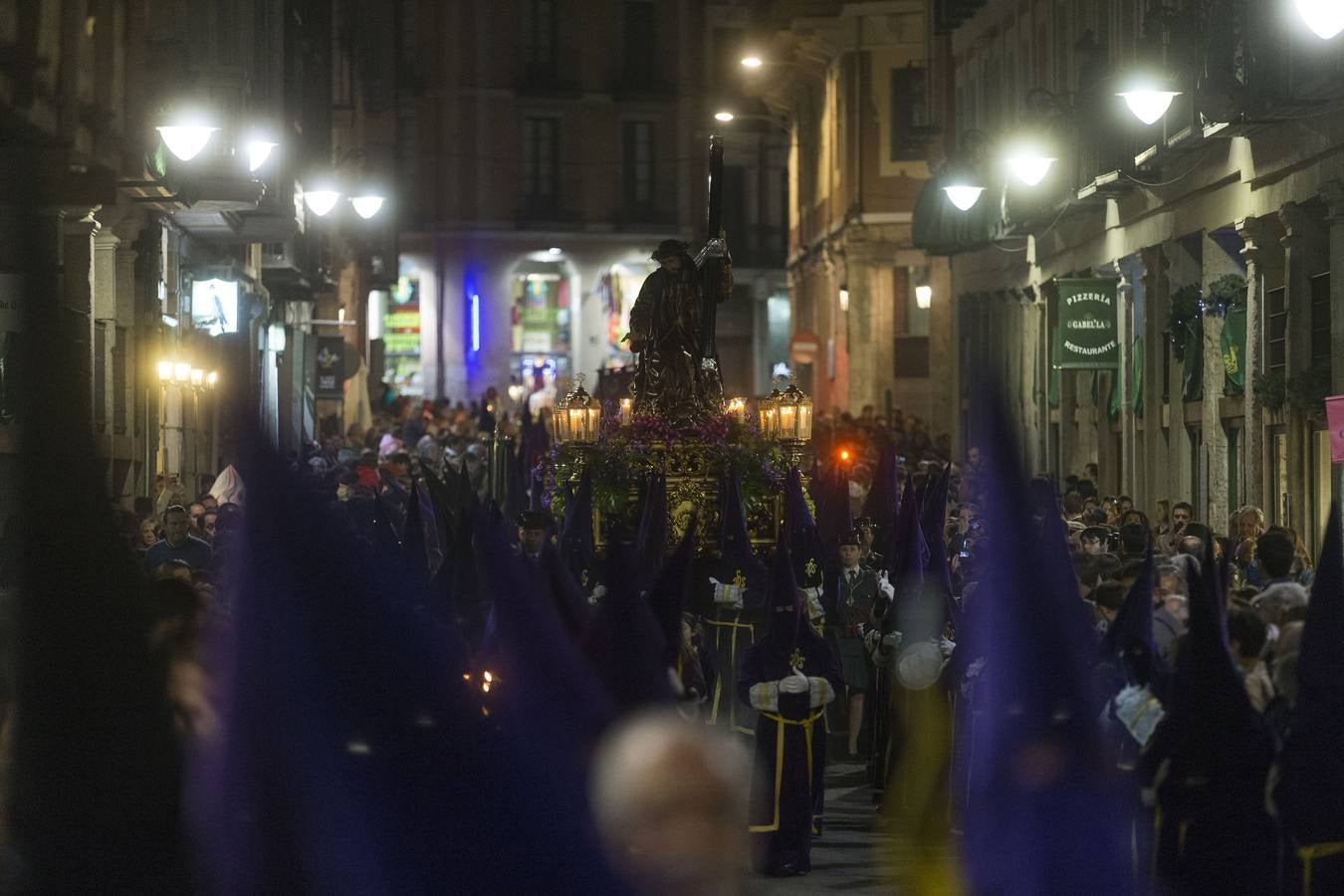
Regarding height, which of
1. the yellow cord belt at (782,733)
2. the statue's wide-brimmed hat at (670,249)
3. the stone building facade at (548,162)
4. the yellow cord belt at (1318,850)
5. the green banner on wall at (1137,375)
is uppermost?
the stone building facade at (548,162)

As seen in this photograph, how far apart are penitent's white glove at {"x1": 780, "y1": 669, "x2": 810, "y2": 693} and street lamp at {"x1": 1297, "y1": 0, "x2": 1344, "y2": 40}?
6372 mm

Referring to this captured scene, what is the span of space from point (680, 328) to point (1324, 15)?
9.13 metres

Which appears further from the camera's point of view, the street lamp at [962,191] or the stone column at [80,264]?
the street lamp at [962,191]

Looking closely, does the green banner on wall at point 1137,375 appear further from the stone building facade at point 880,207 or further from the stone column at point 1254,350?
the stone building facade at point 880,207

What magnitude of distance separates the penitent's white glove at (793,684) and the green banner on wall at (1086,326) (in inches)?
656

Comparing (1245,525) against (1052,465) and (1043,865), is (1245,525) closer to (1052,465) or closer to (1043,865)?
(1043,865)

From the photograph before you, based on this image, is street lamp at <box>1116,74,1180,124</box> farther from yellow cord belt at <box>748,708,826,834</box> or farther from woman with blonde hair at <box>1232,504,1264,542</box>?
yellow cord belt at <box>748,708,826,834</box>

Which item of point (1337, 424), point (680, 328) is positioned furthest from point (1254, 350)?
point (1337, 424)

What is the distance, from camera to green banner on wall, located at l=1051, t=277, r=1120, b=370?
30.3 metres

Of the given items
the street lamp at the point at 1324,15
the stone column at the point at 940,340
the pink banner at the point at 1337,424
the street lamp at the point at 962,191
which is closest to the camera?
the pink banner at the point at 1337,424

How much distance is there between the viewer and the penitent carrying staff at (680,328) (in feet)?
82.4

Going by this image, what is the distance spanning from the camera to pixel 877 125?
5275cm

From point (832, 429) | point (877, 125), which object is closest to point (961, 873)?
point (832, 429)

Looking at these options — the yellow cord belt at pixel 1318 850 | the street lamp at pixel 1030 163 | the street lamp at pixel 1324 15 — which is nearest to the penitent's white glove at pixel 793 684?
the yellow cord belt at pixel 1318 850
